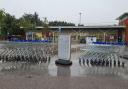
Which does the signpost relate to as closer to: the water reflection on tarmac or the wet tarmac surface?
the wet tarmac surface

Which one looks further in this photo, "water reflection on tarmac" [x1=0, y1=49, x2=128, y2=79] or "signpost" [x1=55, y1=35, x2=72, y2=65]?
"signpost" [x1=55, y1=35, x2=72, y2=65]

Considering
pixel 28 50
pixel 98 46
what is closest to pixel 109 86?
pixel 98 46

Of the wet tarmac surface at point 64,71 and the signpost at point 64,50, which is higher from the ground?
the signpost at point 64,50

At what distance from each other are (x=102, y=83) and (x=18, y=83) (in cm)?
299

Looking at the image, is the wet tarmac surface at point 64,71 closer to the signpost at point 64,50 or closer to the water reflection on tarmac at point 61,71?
the water reflection on tarmac at point 61,71

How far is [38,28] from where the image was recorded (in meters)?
74.0

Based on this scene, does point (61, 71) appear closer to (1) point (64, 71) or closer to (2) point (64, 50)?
(1) point (64, 71)

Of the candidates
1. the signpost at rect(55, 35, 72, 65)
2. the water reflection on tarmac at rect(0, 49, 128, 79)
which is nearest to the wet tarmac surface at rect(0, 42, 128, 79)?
the water reflection on tarmac at rect(0, 49, 128, 79)

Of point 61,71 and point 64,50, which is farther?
point 64,50

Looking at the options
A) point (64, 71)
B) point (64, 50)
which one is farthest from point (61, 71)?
point (64, 50)

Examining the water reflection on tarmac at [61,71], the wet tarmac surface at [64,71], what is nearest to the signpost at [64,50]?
the wet tarmac surface at [64,71]

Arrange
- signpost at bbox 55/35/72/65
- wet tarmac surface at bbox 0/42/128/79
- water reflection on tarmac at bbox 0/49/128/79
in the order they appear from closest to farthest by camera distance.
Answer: wet tarmac surface at bbox 0/42/128/79, water reflection on tarmac at bbox 0/49/128/79, signpost at bbox 55/35/72/65

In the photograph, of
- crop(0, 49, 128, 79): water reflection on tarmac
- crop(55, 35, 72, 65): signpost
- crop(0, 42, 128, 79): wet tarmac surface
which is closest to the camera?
crop(0, 42, 128, 79): wet tarmac surface

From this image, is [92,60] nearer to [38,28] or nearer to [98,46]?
[98,46]
